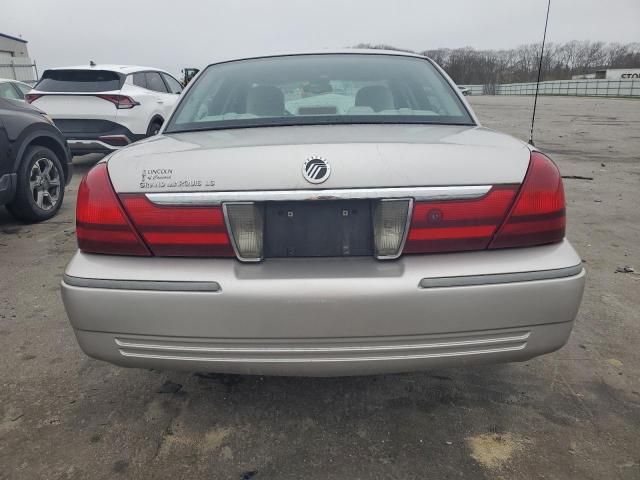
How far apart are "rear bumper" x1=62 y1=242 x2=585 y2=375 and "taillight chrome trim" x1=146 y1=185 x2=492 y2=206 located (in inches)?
8.1

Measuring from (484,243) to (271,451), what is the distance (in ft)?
3.63

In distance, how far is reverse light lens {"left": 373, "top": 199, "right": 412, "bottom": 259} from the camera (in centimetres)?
170

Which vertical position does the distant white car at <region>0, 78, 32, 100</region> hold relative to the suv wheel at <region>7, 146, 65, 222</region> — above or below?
above

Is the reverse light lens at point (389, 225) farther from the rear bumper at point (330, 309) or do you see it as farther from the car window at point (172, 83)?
the car window at point (172, 83)

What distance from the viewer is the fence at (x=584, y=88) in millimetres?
50406

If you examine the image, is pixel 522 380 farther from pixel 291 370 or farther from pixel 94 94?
pixel 94 94

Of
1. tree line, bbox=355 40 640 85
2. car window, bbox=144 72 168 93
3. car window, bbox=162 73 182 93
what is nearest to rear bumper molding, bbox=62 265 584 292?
car window, bbox=144 72 168 93

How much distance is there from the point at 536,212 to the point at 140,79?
8.24 meters

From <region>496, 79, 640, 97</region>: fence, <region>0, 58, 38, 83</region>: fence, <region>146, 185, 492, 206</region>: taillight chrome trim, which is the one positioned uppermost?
<region>146, 185, 492, 206</region>: taillight chrome trim

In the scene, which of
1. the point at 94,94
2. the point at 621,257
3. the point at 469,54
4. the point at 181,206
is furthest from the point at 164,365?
the point at 469,54

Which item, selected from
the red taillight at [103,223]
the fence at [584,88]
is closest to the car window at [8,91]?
the red taillight at [103,223]

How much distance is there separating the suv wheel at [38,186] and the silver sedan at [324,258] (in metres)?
3.72

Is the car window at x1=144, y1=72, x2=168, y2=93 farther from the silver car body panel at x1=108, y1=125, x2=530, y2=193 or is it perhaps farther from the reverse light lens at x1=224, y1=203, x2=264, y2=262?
the reverse light lens at x1=224, y1=203, x2=264, y2=262

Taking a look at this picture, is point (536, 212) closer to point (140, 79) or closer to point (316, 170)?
point (316, 170)
